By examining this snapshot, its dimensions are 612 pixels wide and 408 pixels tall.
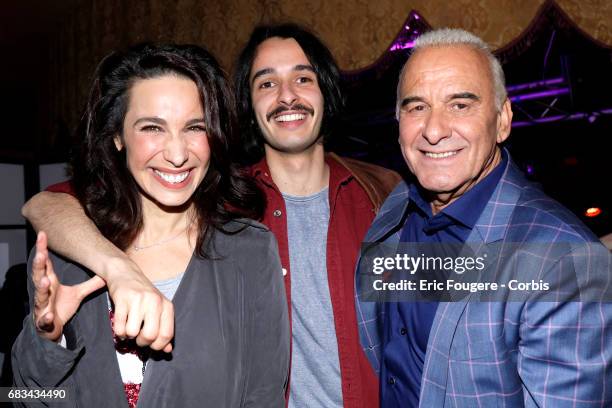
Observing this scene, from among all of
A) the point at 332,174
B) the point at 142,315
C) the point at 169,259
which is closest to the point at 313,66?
the point at 332,174

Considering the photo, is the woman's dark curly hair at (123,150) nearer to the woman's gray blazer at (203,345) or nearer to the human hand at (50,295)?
the woman's gray blazer at (203,345)

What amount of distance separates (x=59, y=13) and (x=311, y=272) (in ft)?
20.2

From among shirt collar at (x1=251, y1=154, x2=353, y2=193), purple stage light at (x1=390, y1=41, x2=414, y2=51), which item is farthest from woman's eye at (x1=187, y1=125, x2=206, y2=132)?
purple stage light at (x1=390, y1=41, x2=414, y2=51)

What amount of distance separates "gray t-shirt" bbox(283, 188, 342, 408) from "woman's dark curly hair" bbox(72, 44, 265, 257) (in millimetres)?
320

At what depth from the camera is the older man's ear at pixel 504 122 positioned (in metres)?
1.60

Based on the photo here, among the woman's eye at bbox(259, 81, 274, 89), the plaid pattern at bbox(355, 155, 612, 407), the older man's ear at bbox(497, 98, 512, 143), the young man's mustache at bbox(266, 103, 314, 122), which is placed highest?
the woman's eye at bbox(259, 81, 274, 89)

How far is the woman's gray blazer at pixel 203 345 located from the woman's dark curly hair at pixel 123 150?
139mm

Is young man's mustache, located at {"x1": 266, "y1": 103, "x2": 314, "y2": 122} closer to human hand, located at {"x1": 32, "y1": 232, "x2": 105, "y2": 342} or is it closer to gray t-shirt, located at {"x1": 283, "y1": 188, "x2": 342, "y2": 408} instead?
gray t-shirt, located at {"x1": 283, "y1": 188, "x2": 342, "y2": 408}

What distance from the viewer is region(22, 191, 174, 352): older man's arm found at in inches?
45.8

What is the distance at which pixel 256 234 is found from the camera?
5.48 feet

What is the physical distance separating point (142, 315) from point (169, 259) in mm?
459

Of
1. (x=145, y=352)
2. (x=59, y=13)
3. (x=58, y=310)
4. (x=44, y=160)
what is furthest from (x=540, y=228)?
(x=59, y=13)

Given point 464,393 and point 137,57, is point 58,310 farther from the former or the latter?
point 464,393

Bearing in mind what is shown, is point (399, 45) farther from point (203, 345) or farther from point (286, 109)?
point (203, 345)
